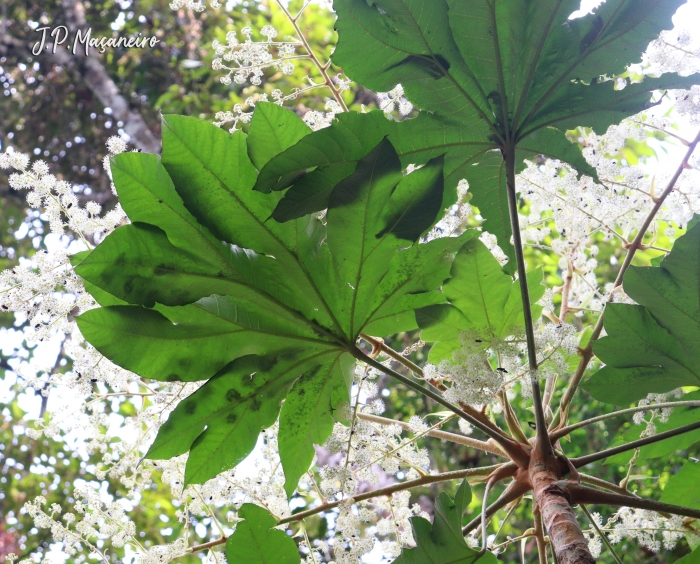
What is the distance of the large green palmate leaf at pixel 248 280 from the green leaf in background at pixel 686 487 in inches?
19.2

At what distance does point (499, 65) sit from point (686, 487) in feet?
2.39

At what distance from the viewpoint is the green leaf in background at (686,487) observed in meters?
1.00

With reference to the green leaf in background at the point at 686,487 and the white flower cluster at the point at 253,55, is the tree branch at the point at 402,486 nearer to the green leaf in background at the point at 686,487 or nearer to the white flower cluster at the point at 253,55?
the green leaf in background at the point at 686,487

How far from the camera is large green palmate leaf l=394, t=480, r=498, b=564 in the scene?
734mm

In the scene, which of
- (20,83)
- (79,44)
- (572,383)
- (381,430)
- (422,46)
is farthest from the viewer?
(20,83)

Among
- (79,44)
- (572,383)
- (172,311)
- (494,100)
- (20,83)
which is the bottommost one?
(572,383)

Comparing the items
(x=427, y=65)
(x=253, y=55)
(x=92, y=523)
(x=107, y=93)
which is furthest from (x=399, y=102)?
(x=107, y=93)

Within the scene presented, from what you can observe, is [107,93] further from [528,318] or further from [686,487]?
[686,487]

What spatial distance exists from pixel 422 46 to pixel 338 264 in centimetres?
29

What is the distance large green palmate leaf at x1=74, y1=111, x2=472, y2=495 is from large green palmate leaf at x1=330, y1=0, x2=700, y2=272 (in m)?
0.10

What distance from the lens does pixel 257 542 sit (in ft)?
2.72

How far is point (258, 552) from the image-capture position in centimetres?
83

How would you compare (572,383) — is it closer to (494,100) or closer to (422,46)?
(494,100)

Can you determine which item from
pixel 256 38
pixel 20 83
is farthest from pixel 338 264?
pixel 20 83
